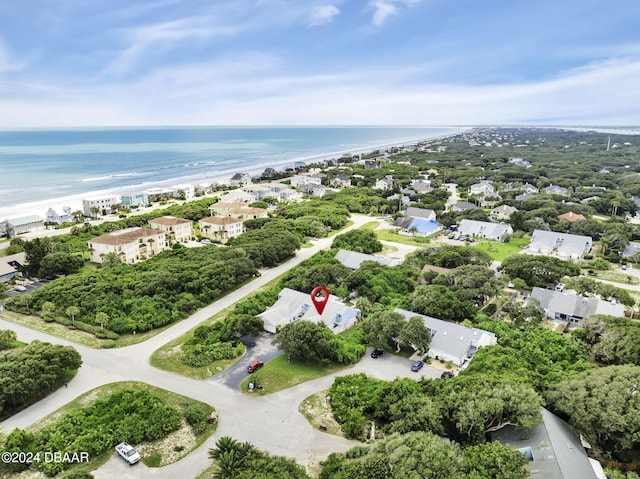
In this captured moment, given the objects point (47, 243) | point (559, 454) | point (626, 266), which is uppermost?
point (47, 243)

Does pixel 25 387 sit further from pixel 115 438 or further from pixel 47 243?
pixel 47 243

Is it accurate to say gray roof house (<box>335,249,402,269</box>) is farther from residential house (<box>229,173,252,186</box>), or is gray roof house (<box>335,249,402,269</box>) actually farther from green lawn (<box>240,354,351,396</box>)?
residential house (<box>229,173,252,186</box>)

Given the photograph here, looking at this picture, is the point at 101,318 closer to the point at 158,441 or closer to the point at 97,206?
the point at 158,441

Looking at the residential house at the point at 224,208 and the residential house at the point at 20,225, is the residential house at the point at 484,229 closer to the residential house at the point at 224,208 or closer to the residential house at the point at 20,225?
the residential house at the point at 224,208

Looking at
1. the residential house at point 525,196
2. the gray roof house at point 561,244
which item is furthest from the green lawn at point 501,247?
the residential house at point 525,196

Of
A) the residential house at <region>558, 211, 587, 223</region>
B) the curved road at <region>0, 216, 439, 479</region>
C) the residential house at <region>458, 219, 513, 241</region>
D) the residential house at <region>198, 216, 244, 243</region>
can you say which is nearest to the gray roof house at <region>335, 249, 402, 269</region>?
the curved road at <region>0, 216, 439, 479</region>

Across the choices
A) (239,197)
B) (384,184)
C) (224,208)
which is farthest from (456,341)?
(384,184)

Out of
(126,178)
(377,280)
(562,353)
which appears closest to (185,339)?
(377,280)
